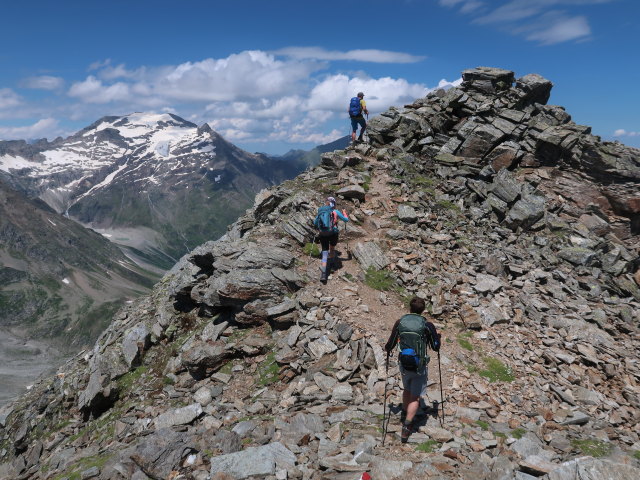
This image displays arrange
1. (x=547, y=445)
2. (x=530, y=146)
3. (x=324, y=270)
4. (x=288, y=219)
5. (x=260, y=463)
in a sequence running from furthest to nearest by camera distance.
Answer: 1. (x=530, y=146)
2. (x=288, y=219)
3. (x=324, y=270)
4. (x=547, y=445)
5. (x=260, y=463)

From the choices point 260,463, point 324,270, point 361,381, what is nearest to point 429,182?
point 324,270

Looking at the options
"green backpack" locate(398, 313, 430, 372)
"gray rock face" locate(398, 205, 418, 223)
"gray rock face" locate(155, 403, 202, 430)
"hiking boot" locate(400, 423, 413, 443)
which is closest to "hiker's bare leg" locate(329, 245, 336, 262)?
"gray rock face" locate(398, 205, 418, 223)

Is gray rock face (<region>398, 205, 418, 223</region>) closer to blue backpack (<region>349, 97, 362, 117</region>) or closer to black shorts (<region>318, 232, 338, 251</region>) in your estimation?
black shorts (<region>318, 232, 338, 251</region>)

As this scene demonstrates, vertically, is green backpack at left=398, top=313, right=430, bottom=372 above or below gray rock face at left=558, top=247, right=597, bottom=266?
below

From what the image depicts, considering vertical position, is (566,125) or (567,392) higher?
(566,125)

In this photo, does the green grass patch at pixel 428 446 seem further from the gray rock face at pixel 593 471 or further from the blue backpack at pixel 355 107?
the blue backpack at pixel 355 107

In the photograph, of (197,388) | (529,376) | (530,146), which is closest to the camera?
(529,376)

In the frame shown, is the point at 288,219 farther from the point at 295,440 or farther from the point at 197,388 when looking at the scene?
the point at 295,440

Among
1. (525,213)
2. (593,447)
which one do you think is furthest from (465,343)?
(525,213)

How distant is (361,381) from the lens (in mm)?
15977

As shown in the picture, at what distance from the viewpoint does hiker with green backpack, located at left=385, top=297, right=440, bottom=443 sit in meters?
12.5

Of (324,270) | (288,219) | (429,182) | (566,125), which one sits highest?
(566,125)

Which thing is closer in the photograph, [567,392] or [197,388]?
[567,392]

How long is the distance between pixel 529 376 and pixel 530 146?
2731cm
